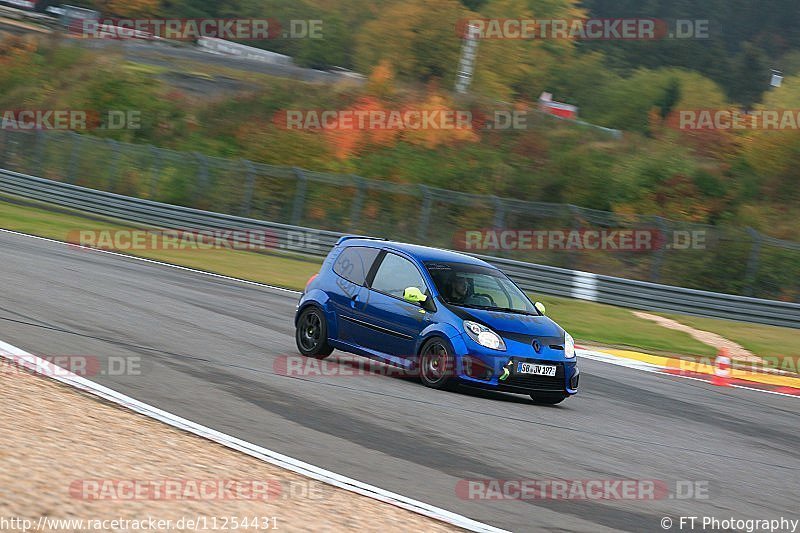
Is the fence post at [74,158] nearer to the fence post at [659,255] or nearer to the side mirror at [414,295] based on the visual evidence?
the fence post at [659,255]

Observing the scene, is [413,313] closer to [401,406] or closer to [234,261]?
[401,406]

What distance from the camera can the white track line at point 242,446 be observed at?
21.7 ft

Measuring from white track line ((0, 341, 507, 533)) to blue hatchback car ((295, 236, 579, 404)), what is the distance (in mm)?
3755

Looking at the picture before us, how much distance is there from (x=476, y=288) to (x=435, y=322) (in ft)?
3.07

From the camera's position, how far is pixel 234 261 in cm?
2816

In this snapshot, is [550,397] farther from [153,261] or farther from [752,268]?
[752,268]

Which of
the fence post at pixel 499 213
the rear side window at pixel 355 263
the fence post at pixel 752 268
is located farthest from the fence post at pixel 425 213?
the rear side window at pixel 355 263

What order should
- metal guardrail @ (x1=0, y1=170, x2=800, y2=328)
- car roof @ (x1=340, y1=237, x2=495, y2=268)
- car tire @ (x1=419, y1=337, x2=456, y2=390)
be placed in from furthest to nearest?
metal guardrail @ (x1=0, y1=170, x2=800, y2=328) < car roof @ (x1=340, y1=237, x2=495, y2=268) < car tire @ (x1=419, y1=337, x2=456, y2=390)

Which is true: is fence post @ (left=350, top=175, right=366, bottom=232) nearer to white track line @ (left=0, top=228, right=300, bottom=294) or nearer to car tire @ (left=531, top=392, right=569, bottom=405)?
white track line @ (left=0, top=228, right=300, bottom=294)

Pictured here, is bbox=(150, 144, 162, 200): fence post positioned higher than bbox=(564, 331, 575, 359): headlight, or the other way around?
bbox=(150, 144, 162, 200): fence post

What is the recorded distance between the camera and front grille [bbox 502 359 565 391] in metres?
11.3

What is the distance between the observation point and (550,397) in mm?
11727

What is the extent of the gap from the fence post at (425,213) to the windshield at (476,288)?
1812cm

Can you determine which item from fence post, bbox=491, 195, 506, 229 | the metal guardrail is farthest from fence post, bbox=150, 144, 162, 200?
fence post, bbox=491, 195, 506, 229
